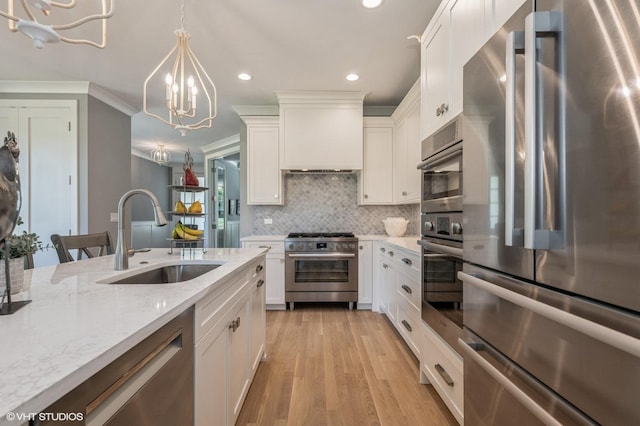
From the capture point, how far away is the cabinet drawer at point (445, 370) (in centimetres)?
141

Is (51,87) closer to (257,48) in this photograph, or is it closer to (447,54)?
(257,48)

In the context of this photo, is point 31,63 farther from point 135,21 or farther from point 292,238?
point 292,238

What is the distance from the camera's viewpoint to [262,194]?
148 inches

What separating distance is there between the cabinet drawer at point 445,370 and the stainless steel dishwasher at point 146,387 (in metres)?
1.23

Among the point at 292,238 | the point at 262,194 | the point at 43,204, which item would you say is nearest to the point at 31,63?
the point at 43,204

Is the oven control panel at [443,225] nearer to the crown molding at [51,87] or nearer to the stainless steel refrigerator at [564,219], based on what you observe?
the stainless steel refrigerator at [564,219]

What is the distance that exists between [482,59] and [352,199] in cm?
301

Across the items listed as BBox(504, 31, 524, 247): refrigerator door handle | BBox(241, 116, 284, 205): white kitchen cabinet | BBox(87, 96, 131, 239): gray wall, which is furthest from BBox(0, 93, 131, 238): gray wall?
BBox(504, 31, 524, 247): refrigerator door handle

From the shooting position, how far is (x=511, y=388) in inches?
33.3

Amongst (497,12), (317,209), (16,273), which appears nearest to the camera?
(16,273)

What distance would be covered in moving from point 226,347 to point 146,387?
635mm

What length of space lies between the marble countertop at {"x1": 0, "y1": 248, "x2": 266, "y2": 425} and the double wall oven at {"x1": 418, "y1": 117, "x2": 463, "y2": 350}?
44.4 inches

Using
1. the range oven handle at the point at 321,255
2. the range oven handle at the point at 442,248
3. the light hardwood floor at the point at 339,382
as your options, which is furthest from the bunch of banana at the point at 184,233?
the range oven handle at the point at 321,255

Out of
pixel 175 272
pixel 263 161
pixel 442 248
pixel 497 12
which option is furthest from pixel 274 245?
pixel 497 12
